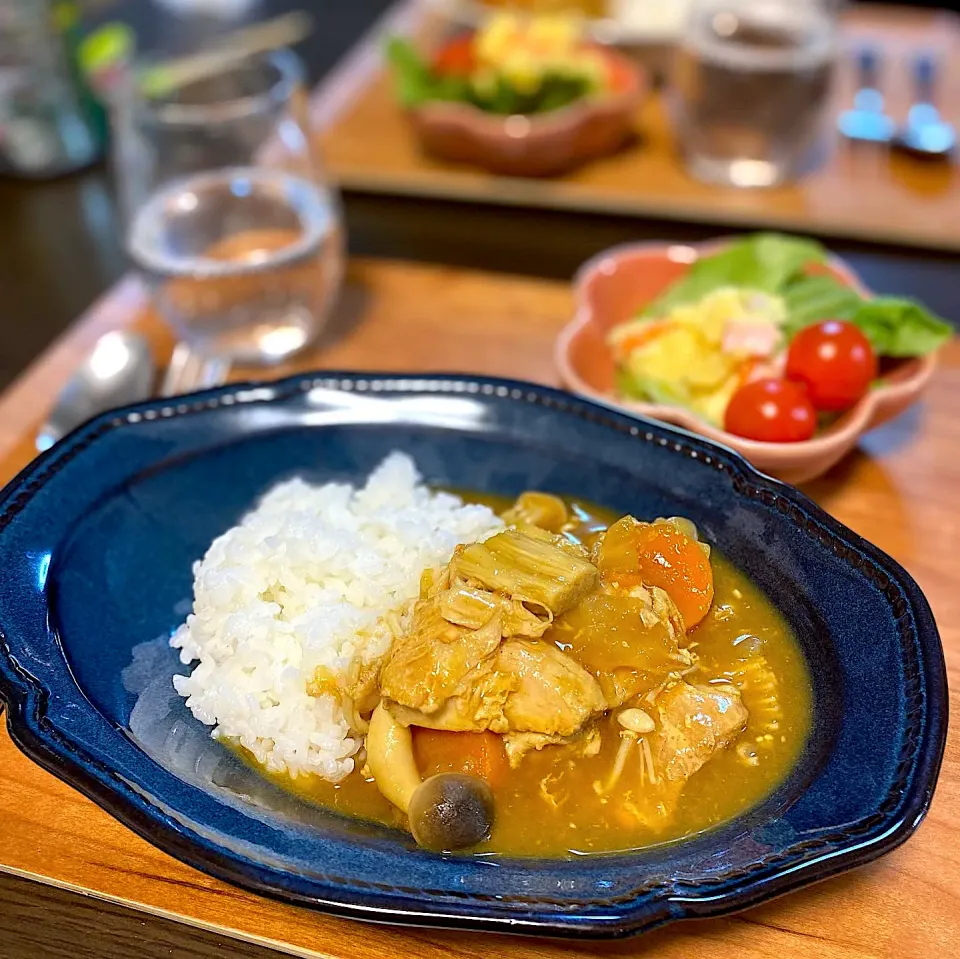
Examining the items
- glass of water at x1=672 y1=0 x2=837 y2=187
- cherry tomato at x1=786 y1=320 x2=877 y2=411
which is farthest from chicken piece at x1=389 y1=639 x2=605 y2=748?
glass of water at x1=672 y1=0 x2=837 y2=187

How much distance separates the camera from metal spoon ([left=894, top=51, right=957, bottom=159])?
3.69 m

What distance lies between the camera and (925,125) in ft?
12.6

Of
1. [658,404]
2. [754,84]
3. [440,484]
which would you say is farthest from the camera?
[754,84]

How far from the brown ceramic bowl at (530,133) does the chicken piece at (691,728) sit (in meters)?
2.36

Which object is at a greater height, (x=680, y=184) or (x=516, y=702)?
(x=516, y=702)

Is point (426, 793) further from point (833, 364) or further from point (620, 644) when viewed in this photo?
point (833, 364)

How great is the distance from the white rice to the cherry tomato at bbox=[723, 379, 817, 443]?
0.65 metres

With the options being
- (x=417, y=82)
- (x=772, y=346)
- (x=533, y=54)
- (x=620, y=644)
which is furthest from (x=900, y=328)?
(x=417, y=82)

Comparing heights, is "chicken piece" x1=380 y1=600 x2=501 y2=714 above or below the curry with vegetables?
above

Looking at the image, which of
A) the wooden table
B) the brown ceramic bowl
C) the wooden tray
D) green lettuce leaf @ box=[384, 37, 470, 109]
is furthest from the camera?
green lettuce leaf @ box=[384, 37, 470, 109]

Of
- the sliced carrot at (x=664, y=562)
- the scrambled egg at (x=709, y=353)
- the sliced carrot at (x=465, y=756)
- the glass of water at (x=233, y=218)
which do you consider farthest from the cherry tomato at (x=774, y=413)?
the glass of water at (x=233, y=218)

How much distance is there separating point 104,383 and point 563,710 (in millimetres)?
1661

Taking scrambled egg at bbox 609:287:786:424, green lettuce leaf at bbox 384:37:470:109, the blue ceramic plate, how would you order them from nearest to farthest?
the blue ceramic plate
scrambled egg at bbox 609:287:786:424
green lettuce leaf at bbox 384:37:470:109

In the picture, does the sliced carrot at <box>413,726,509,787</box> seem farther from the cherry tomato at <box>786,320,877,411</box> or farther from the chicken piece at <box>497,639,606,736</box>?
the cherry tomato at <box>786,320,877,411</box>
